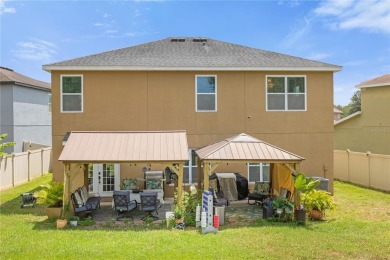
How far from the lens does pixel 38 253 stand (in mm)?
8461

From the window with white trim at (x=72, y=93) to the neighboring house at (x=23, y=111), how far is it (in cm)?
1145

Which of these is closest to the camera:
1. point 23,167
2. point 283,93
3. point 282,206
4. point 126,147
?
point 282,206

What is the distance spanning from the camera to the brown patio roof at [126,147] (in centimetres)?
1213

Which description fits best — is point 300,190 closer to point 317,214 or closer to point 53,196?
point 317,214

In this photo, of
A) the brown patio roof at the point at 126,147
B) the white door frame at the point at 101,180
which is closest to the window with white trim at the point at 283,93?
the brown patio roof at the point at 126,147

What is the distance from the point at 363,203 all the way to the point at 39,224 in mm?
13732

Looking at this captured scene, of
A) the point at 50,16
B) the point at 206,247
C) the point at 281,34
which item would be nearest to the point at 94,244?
the point at 206,247

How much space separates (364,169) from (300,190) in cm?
954

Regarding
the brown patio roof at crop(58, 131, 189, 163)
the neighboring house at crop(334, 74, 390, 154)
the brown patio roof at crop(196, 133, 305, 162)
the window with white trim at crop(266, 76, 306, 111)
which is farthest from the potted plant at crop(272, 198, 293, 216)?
the neighboring house at crop(334, 74, 390, 154)

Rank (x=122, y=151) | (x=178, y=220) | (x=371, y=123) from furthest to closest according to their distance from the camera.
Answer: (x=371, y=123) < (x=122, y=151) < (x=178, y=220)

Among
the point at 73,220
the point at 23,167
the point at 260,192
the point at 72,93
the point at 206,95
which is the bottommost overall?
the point at 73,220

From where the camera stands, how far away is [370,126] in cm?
2361

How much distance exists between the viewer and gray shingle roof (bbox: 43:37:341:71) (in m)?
15.9

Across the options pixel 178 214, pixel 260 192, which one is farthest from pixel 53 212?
pixel 260 192
